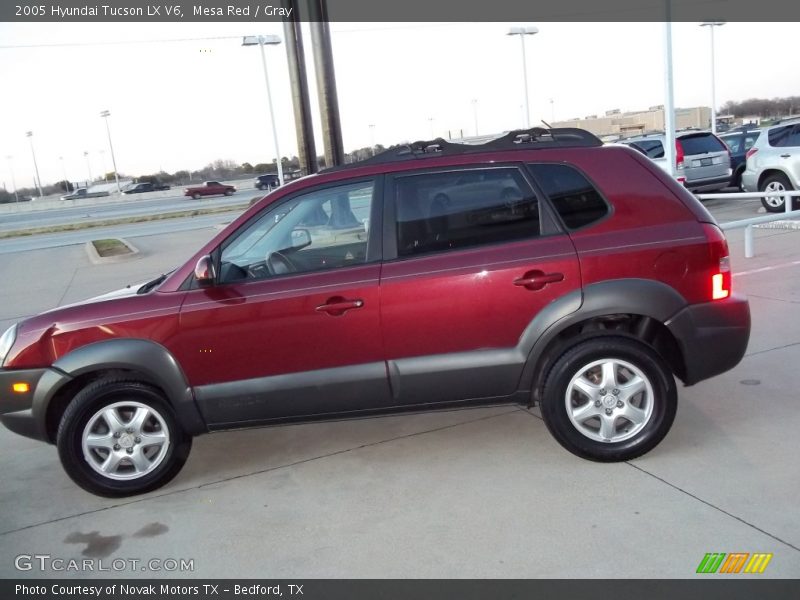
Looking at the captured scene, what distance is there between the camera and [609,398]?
4.22m

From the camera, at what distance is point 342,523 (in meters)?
3.89

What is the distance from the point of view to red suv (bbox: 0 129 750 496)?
4.18 metres

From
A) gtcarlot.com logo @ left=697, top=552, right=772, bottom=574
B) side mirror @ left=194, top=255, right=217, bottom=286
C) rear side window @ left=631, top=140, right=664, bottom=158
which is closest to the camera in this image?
gtcarlot.com logo @ left=697, top=552, right=772, bottom=574

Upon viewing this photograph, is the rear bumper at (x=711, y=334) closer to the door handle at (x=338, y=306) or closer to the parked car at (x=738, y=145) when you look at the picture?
the door handle at (x=338, y=306)

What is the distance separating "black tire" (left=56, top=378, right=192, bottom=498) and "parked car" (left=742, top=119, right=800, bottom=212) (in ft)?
41.9

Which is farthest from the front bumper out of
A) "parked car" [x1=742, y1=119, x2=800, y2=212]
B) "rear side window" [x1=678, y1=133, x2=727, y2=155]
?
"rear side window" [x1=678, y1=133, x2=727, y2=155]

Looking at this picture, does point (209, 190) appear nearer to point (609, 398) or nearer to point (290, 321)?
point (290, 321)

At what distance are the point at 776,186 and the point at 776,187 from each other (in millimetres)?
30

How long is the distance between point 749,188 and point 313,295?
13.1 metres

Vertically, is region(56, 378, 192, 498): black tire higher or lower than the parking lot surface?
higher

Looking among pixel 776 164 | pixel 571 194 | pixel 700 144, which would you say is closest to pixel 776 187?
pixel 776 164

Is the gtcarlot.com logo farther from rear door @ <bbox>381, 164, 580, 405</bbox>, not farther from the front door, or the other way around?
the front door

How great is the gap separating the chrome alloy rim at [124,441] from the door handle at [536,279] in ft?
7.37

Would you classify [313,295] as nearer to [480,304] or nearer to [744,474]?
[480,304]
